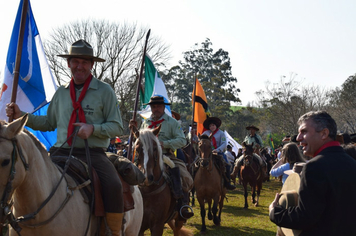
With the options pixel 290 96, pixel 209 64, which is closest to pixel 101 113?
pixel 290 96

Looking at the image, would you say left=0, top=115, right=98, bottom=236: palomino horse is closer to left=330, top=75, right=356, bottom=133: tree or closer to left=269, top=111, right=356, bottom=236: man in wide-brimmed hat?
left=269, top=111, right=356, bottom=236: man in wide-brimmed hat

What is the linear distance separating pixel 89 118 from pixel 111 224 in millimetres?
1131

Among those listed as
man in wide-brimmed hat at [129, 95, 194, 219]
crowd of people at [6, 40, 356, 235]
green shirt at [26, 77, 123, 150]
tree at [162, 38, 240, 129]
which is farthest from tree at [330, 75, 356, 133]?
green shirt at [26, 77, 123, 150]

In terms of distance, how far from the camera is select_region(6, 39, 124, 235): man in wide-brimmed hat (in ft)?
13.3

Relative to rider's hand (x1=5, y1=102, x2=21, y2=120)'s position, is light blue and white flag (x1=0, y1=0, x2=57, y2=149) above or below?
→ above

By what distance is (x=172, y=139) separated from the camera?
739cm

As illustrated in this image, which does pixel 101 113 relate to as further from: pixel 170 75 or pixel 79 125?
pixel 170 75

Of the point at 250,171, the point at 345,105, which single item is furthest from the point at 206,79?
the point at 250,171

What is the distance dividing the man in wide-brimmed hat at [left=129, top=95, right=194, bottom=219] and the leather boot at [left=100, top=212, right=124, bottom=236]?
2799 millimetres

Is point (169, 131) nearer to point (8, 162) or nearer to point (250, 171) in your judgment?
point (8, 162)

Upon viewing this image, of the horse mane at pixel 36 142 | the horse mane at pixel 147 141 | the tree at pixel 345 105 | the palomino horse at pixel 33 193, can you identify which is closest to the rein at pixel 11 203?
the palomino horse at pixel 33 193

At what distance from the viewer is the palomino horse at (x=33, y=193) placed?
114 inches

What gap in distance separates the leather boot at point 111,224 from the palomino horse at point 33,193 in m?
0.28

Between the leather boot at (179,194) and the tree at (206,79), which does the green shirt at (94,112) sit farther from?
the tree at (206,79)
